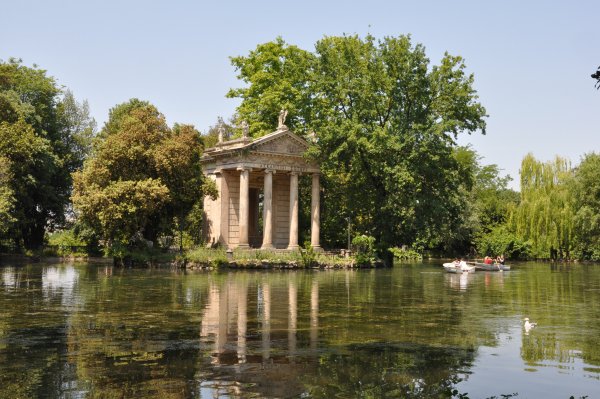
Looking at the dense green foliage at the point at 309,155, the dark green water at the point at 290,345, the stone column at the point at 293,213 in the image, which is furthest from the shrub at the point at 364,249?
the dark green water at the point at 290,345

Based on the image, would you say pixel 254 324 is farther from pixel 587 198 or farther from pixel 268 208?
pixel 587 198

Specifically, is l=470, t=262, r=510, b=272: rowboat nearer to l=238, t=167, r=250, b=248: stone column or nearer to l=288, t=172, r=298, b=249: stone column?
l=288, t=172, r=298, b=249: stone column

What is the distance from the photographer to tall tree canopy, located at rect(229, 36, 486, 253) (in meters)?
54.6

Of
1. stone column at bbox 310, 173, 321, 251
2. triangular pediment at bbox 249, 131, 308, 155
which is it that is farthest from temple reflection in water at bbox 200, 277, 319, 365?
stone column at bbox 310, 173, 321, 251

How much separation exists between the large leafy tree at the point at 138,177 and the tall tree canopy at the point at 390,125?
35.4 ft

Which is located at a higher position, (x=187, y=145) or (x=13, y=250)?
(x=187, y=145)

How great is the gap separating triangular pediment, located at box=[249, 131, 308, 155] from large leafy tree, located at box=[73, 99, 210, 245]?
517 cm

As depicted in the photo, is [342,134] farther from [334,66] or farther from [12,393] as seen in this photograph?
[12,393]

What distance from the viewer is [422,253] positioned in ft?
302

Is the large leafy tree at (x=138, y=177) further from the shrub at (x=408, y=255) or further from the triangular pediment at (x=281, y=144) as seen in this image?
the shrub at (x=408, y=255)

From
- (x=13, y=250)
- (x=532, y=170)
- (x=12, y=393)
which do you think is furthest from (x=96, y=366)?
(x=532, y=170)

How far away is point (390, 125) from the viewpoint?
56.8 m

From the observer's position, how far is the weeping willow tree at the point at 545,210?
79625 mm

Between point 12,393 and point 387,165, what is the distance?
46377 mm
